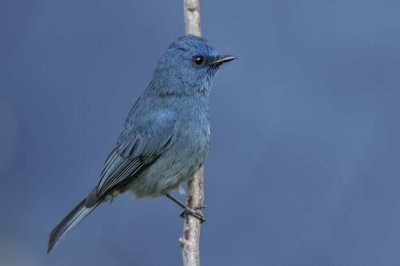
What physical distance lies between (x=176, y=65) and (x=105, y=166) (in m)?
0.74

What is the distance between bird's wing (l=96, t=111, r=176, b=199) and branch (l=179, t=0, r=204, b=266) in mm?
290

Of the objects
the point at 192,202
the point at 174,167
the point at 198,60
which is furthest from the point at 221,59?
the point at 192,202

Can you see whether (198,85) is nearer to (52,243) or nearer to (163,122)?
(163,122)

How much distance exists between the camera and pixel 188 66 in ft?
12.6

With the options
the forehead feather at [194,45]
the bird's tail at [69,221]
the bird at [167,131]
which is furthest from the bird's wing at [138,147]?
the forehead feather at [194,45]

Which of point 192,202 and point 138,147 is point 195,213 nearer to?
point 192,202

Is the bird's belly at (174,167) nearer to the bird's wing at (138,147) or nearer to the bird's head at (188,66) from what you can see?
the bird's wing at (138,147)

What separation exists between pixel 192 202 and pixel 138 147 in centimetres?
46

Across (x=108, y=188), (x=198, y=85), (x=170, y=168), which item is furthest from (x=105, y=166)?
(x=198, y=85)

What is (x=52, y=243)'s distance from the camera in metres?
3.69

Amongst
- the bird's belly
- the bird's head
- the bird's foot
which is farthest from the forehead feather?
the bird's foot

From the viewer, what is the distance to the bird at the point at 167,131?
3818 mm

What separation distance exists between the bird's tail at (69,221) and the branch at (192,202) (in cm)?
60

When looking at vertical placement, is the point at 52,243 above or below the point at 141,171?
below
